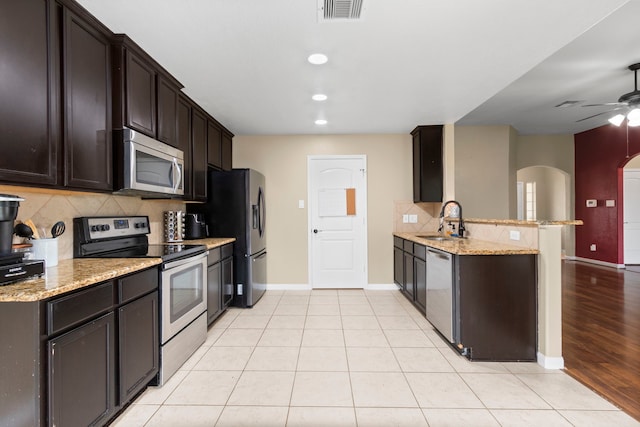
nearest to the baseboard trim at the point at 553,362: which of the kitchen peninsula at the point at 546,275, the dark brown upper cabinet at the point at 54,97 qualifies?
the kitchen peninsula at the point at 546,275

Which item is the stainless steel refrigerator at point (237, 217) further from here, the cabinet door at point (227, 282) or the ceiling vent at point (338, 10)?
the ceiling vent at point (338, 10)

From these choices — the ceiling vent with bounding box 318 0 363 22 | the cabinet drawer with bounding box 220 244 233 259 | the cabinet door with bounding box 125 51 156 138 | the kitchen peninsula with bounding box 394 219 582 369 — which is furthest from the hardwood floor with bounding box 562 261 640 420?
the cabinet door with bounding box 125 51 156 138

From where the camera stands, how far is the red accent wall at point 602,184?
564 centimetres

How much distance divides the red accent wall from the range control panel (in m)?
7.70

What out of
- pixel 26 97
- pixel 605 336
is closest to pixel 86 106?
pixel 26 97

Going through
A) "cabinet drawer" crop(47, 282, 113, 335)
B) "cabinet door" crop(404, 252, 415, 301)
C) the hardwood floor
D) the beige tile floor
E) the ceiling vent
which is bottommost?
the beige tile floor

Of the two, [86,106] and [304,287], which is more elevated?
[86,106]

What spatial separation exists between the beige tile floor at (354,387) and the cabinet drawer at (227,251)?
0.76m

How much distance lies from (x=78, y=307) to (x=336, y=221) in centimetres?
350

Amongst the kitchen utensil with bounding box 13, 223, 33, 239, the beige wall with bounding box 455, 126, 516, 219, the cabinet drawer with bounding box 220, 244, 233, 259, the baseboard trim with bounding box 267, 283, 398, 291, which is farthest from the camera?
the beige wall with bounding box 455, 126, 516, 219

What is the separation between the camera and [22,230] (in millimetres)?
1642

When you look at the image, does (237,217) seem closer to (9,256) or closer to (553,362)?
(9,256)

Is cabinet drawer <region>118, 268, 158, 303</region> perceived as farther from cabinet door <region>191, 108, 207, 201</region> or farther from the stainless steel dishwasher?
the stainless steel dishwasher

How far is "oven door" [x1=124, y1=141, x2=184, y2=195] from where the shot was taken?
6.64ft
